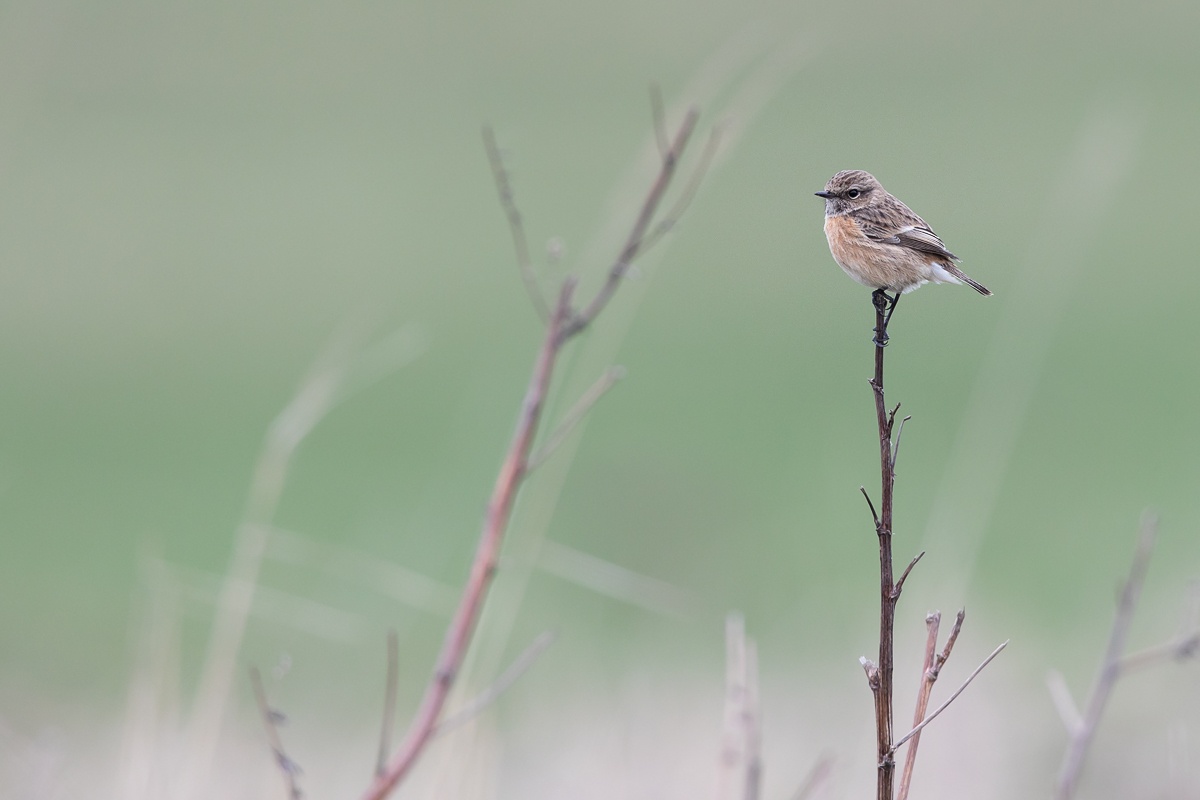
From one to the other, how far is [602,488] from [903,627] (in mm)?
5435

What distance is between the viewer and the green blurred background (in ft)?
12.7

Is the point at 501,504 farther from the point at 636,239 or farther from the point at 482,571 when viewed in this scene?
the point at 636,239

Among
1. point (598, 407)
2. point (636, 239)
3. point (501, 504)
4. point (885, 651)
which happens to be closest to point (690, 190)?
point (636, 239)

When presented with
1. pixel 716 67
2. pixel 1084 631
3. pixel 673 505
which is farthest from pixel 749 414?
pixel 716 67

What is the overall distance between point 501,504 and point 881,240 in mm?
1077

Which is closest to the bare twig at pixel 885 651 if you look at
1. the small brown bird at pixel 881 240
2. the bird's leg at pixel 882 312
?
the bird's leg at pixel 882 312

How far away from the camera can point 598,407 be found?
14.0 meters

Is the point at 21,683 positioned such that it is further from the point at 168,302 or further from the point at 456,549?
the point at 168,302

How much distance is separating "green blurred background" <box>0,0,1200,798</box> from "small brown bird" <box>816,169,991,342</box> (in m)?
0.23

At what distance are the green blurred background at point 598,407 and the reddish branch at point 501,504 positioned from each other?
0.20 metres

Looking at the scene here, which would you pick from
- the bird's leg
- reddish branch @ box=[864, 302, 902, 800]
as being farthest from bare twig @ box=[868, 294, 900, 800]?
the bird's leg

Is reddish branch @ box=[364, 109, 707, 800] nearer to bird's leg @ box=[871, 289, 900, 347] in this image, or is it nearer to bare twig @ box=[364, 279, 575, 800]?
bare twig @ box=[364, 279, 575, 800]

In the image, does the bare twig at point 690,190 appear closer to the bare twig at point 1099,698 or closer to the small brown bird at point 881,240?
the small brown bird at point 881,240

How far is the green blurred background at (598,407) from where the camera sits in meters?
3.87
